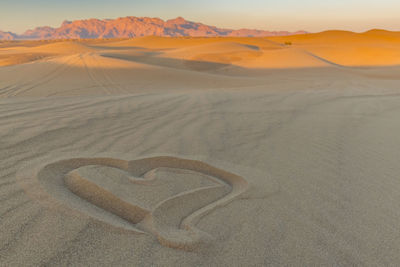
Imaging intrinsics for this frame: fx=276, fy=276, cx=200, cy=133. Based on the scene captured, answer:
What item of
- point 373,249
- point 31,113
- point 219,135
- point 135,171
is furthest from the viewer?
point 31,113

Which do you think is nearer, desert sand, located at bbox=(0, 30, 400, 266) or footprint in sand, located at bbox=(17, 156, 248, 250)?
desert sand, located at bbox=(0, 30, 400, 266)

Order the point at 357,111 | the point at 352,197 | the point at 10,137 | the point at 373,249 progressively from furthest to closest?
the point at 357,111
the point at 10,137
the point at 352,197
the point at 373,249

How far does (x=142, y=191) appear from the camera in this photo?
5.66 ft

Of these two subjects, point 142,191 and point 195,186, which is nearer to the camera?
point 142,191

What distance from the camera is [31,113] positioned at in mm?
3389

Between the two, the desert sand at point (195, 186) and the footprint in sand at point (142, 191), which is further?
the footprint in sand at point (142, 191)

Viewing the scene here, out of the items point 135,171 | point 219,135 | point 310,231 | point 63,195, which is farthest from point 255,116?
point 63,195

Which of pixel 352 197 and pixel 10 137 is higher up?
pixel 10 137

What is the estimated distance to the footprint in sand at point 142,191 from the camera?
56.3 inches

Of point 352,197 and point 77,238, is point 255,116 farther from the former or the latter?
point 77,238

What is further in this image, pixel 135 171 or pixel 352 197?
pixel 135 171

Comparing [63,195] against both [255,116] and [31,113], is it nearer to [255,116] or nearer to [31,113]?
[31,113]

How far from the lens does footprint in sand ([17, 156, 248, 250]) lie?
1.43 m

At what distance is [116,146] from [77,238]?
1303 mm
